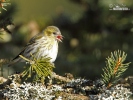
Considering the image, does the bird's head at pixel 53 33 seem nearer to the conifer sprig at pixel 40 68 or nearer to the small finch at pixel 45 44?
the small finch at pixel 45 44

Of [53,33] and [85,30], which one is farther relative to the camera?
[85,30]

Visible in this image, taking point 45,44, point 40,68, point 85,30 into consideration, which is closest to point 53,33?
point 45,44

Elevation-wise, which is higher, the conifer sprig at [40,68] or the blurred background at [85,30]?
the blurred background at [85,30]

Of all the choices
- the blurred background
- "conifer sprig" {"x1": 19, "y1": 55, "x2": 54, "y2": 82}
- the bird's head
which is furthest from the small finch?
"conifer sprig" {"x1": 19, "y1": 55, "x2": 54, "y2": 82}

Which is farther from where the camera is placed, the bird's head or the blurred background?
the blurred background

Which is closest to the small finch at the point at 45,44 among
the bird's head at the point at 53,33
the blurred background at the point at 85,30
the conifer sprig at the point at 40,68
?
the bird's head at the point at 53,33

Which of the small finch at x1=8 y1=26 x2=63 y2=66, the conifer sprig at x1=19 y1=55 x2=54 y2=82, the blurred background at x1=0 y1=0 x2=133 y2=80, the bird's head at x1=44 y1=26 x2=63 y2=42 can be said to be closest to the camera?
the conifer sprig at x1=19 y1=55 x2=54 y2=82

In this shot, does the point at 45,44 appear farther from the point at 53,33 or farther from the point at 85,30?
the point at 85,30

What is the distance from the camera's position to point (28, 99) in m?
2.21

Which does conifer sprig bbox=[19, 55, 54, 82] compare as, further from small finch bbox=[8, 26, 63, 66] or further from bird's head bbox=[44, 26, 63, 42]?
bird's head bbox=[44, 26, 63, 42]

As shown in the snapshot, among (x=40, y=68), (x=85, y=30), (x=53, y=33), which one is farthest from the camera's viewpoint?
(x=85, y=30)

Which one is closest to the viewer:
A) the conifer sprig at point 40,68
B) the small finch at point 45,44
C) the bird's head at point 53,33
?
the conifer sprig at point 40,68

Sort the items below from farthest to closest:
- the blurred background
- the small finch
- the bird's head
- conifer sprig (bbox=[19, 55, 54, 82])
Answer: the blurred background, the bird's head, the small finch, conifer sprig (bbox=[19, 55, 54, 82])

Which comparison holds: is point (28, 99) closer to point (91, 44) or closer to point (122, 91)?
point (122, 91)
